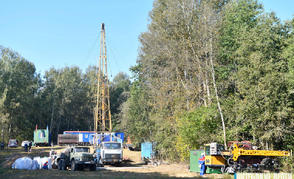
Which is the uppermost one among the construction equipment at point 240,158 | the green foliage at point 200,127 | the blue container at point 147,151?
the green foliage at point 200,127

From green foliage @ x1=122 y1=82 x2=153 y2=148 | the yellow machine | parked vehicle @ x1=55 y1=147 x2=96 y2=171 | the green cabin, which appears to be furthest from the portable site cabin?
the yellow machine

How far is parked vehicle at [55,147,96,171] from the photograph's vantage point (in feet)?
77.2

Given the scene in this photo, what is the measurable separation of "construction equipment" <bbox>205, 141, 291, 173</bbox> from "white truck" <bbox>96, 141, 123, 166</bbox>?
1125cm

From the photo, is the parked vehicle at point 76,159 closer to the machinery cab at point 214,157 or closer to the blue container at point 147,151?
the machinery cab at point 214,157

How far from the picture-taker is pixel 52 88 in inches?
3120

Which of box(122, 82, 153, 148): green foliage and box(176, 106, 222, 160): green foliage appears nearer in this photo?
box(176, 106, 222, 160): green foliage

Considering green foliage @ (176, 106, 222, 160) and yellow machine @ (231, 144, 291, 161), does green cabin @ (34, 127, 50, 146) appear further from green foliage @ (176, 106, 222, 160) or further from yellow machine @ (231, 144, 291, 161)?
yellow machine @ (231, 144, 291, 161)

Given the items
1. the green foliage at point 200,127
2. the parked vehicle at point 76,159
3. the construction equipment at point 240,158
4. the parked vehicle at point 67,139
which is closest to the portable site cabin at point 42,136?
the parked vehicle at point 67,139

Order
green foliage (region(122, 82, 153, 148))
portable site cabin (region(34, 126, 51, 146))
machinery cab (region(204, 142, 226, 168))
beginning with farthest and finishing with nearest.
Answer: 1. portable site cabin (region(34, 126, 51, 146))
2. green foliage (region(122, 82, 153, 148))
3. machinery cab (region(204, 142, 226, 168))

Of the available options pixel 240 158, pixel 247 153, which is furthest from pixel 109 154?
pixel 247 153

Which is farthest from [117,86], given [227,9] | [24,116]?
[227,9]

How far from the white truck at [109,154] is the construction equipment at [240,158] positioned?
1125cm

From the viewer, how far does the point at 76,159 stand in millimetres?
23641

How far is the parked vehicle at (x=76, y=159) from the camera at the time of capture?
2353 cm
